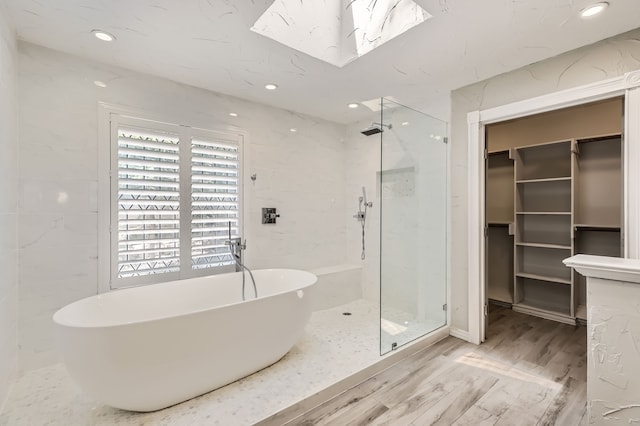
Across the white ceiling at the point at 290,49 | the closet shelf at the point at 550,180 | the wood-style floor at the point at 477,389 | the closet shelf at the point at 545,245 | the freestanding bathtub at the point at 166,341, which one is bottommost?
the wood-style floor at the point at 477,389

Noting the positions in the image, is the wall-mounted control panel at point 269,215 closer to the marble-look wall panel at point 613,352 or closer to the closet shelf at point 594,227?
the marble-look wall panel at point 613,352

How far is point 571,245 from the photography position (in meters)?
3.17

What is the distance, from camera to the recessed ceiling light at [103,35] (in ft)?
6.45

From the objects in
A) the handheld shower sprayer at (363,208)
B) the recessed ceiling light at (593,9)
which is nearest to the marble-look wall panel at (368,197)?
the handheld shower sprayer at (363,208)

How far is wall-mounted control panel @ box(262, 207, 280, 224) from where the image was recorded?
330 centimetres

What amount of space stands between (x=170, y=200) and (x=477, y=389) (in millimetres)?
2902

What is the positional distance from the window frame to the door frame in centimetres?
260

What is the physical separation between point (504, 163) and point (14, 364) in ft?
17.1

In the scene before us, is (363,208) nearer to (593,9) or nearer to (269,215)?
(269,215)

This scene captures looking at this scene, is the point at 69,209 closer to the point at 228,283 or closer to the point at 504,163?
the point at 228,283

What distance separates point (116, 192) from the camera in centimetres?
242

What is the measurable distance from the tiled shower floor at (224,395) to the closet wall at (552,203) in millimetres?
2169

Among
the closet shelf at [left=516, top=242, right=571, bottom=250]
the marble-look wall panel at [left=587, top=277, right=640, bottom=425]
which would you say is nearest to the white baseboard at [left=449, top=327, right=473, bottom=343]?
the marble-look wall panel at [left=587, top=277, right=640, bottom=425]

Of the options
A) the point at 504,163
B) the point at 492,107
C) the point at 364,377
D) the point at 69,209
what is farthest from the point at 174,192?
the point at 504,163
